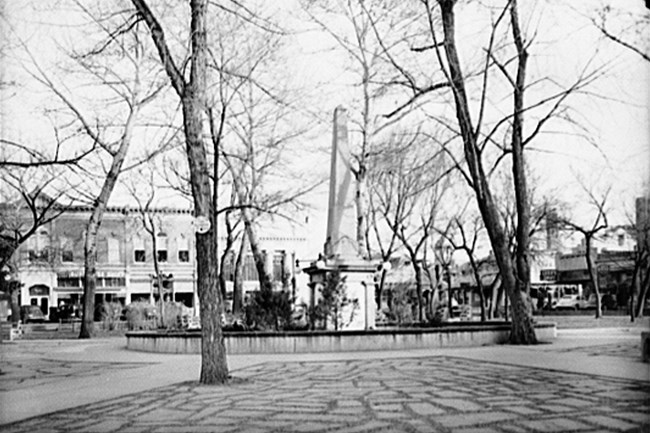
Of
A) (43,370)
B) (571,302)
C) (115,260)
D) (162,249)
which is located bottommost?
(571,302)

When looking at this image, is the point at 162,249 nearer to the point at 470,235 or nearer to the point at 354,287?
the point at 470,235

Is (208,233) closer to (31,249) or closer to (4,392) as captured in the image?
(4,392)

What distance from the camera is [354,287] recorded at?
70.1 ft

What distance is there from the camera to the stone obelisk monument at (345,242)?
21312 millimetres

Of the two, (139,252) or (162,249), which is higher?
(162,249)

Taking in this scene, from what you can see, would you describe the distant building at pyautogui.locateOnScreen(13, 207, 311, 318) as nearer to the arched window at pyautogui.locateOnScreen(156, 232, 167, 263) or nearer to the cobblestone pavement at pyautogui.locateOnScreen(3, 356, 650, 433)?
the arched window at pyautogui.locateOnScreen(156, 232, 167, 263)

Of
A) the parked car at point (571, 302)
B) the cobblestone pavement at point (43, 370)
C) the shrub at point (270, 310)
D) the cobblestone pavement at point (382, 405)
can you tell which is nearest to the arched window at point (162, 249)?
the parked car at point (571, 302)

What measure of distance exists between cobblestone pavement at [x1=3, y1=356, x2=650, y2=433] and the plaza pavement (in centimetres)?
2

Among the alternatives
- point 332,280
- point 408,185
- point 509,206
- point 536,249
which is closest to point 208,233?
point 332,280

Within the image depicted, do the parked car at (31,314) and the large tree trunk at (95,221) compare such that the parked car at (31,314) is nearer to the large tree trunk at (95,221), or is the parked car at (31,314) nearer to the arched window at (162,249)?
the arched window at (162,249)

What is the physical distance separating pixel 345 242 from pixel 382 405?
38.9ft

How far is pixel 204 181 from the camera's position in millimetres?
12953

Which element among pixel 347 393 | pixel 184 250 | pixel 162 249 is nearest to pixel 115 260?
pixel 162 249

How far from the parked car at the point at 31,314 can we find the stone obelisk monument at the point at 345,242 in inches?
1073
